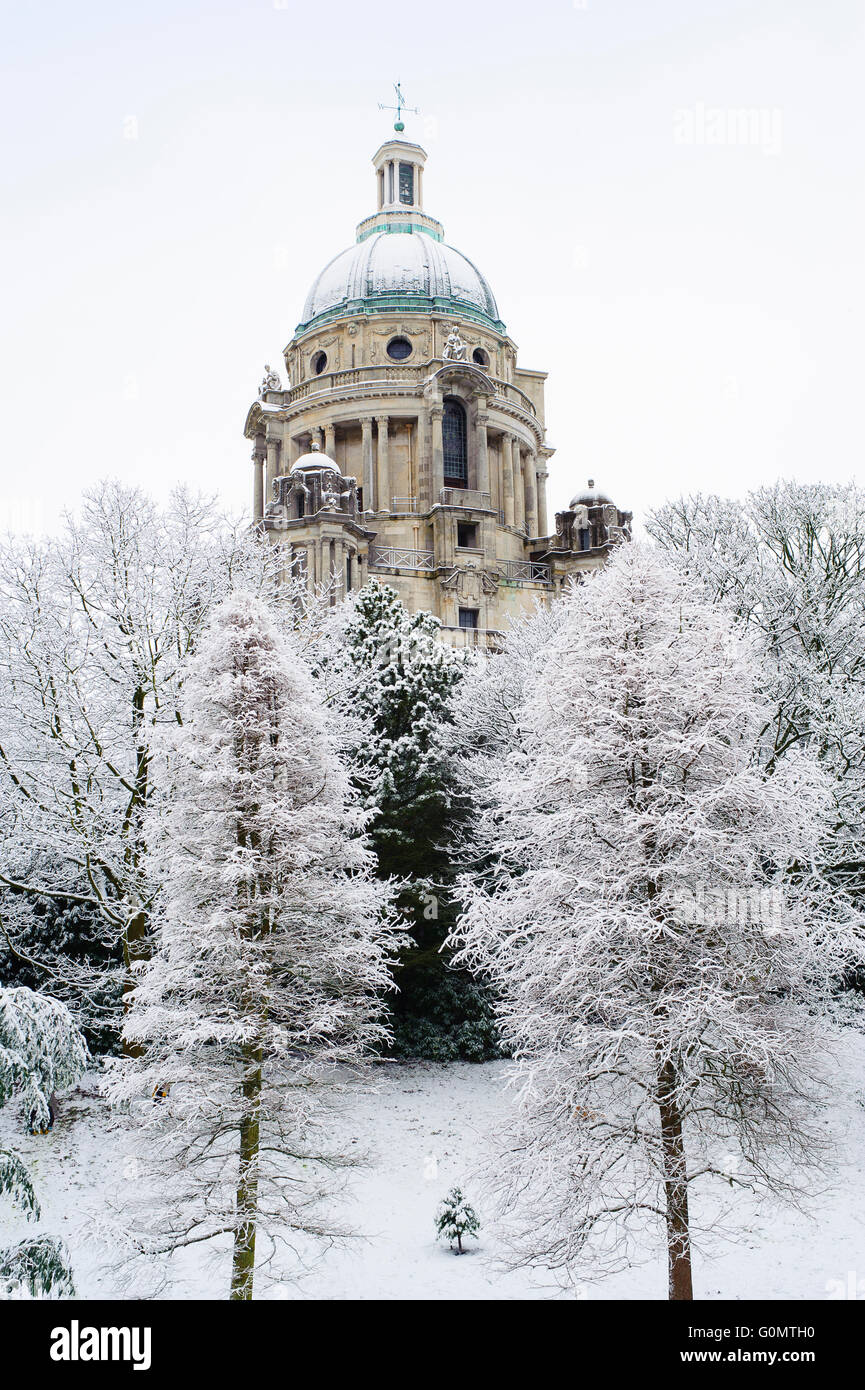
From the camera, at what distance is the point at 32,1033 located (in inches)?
459

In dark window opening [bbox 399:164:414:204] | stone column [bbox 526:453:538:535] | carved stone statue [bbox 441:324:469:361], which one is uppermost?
dark window opening [bbox 399:164:414:204]

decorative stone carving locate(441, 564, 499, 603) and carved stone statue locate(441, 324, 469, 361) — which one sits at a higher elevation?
carved stone statue locate(441, 324, 469, 361)

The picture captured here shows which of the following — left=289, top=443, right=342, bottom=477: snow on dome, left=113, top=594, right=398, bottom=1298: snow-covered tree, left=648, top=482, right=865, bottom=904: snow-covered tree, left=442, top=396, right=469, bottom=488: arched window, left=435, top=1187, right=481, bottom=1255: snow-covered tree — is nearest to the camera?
left=113, top=594, right=398, bottom=1298: snow-covered tree

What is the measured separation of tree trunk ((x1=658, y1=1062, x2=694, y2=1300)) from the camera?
1105 centimetres

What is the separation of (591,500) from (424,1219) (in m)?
42.8

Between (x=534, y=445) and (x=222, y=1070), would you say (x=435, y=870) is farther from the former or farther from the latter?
(x=534, y=445)

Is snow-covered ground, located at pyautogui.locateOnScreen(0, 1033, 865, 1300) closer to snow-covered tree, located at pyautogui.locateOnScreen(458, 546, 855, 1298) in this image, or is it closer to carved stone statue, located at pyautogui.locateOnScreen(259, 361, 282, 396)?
snow-covered tree, located at pyautogui.locateOnScreen(458, 546, 855, 1298)

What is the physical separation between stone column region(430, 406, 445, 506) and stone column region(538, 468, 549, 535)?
9233 mm

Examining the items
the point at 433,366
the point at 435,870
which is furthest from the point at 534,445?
the point at 435,870

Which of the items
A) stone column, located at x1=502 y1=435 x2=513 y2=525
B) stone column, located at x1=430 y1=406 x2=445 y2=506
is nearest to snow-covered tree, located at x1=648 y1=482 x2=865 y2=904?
stone column, located at x1=430 y1=406 x2=445 y2=506

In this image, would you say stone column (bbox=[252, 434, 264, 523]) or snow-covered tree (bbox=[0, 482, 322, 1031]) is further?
stone column (bbox=[252, 434, 264, 523])

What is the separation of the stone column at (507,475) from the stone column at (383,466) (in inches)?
269

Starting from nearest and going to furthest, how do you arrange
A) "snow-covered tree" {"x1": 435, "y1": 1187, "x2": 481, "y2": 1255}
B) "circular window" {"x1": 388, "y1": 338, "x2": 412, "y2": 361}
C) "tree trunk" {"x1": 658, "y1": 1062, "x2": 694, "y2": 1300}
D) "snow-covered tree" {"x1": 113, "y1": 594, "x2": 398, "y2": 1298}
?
"tree trunk" {"x1": 658, "y1": 1062, "x2": 694, "y2": 1300} < "snow-covered tree" {"x1": 113, "y1": 594, "x2": 398, "y2": 1298} < "snow-covered tree" {"x1": 435, "y1": 1187, "x2": 481, "y2": 1255} < "circular window" {"x1": 388, "y1": 338, "x2": 412, "y2": 361}
